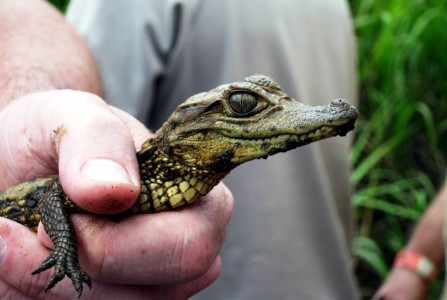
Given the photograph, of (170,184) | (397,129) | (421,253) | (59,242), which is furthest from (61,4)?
(59,242)

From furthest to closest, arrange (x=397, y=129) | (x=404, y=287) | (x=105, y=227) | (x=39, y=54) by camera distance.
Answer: (x=397, y=129)
(x=404, y=287)
(x=39, y=54)
(x=105, y=227)

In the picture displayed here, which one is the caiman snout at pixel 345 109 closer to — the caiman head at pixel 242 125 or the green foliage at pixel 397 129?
the caiman head at pixel 242 125

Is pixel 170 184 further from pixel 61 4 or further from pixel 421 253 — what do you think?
pixel 61 4

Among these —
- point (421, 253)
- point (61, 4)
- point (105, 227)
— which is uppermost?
point (105, 227)

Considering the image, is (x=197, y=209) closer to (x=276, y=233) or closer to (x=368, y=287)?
(x=276, y=233)

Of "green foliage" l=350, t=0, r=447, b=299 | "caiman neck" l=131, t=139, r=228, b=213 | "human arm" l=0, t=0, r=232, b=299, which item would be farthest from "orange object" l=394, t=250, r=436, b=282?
"caiman neck" l=131, t=139, r=228, b=213

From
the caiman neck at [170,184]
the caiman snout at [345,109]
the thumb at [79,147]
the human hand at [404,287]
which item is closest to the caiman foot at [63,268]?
the thumb at [79,147]
